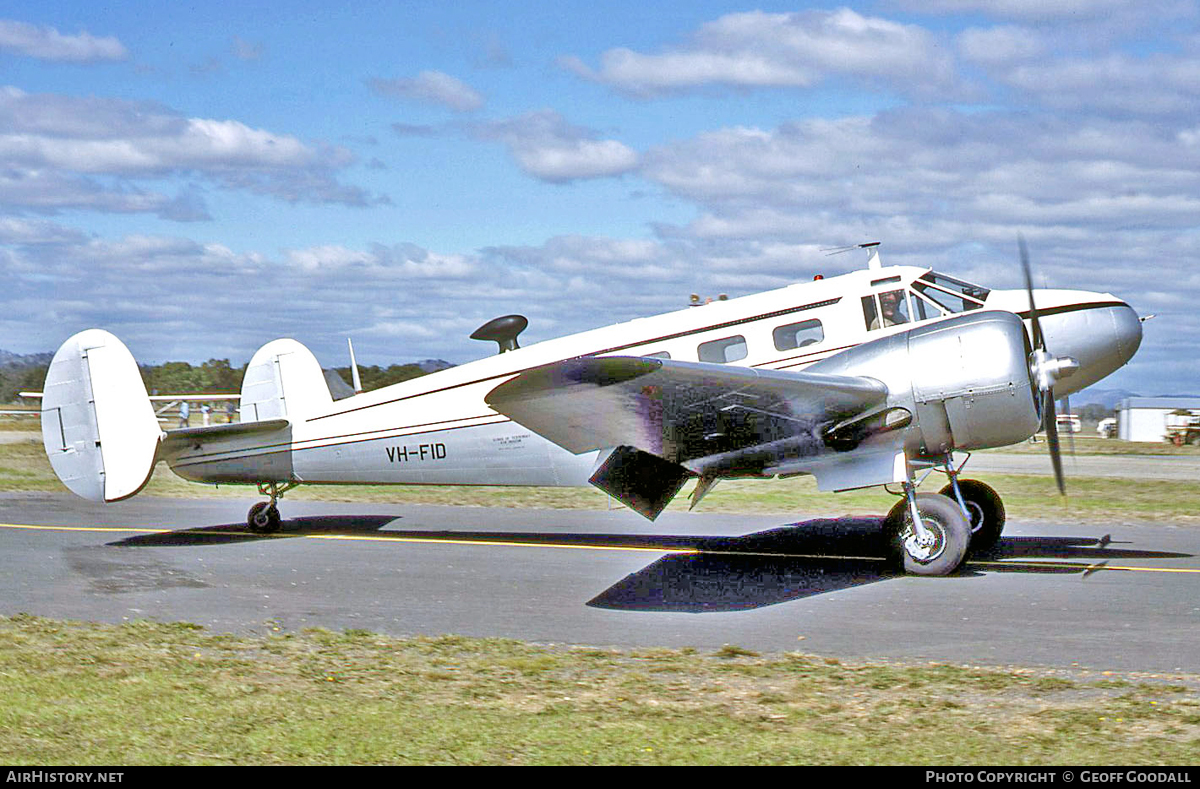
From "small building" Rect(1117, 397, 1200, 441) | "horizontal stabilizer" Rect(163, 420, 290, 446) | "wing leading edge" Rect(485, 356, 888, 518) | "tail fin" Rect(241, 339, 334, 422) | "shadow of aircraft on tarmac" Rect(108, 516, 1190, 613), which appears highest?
"tail fin" Rect(241, 339, 334, 422)

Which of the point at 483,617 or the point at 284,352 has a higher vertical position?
the point at 284,352

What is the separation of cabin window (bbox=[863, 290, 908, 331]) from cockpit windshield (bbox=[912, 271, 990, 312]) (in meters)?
0.22

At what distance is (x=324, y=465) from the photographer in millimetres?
15422

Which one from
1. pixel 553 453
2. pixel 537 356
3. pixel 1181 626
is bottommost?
pixel 1181 626

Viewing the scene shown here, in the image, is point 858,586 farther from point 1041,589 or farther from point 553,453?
point 553,453

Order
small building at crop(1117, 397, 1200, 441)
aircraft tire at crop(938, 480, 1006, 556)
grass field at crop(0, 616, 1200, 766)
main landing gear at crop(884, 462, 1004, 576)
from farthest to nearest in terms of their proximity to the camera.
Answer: small building at crop(1117, 397, 1200, 441)
aircraft tire at crop(938, 480, 1006, 556)
main landing gear at crop(884, 462, 1004, 576)
grass field at crop(0, 616, 1200, 766)

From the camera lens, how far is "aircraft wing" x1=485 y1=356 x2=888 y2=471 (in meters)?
9.80

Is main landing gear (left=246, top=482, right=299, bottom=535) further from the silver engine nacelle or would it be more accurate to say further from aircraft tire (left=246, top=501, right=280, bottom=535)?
the silver engine nacelle

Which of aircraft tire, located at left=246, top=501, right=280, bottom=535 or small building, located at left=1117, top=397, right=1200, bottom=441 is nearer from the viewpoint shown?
aircraft tire, located at left=246, top=501, right=280, bottom=535

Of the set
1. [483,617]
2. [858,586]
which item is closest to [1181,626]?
[858,586]

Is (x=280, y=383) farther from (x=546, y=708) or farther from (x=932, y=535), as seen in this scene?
(x=546, y=708)

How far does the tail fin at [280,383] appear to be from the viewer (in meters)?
16.3

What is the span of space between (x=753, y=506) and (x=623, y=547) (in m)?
5.42

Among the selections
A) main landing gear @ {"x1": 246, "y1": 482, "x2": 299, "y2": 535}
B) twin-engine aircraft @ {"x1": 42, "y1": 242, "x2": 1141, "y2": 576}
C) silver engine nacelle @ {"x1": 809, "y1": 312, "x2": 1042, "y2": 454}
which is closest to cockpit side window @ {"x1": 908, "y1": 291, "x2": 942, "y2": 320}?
twin-engine aircraft @ {"x1": 42, "y1": 242, "x2": 1141, "y2": 576}
